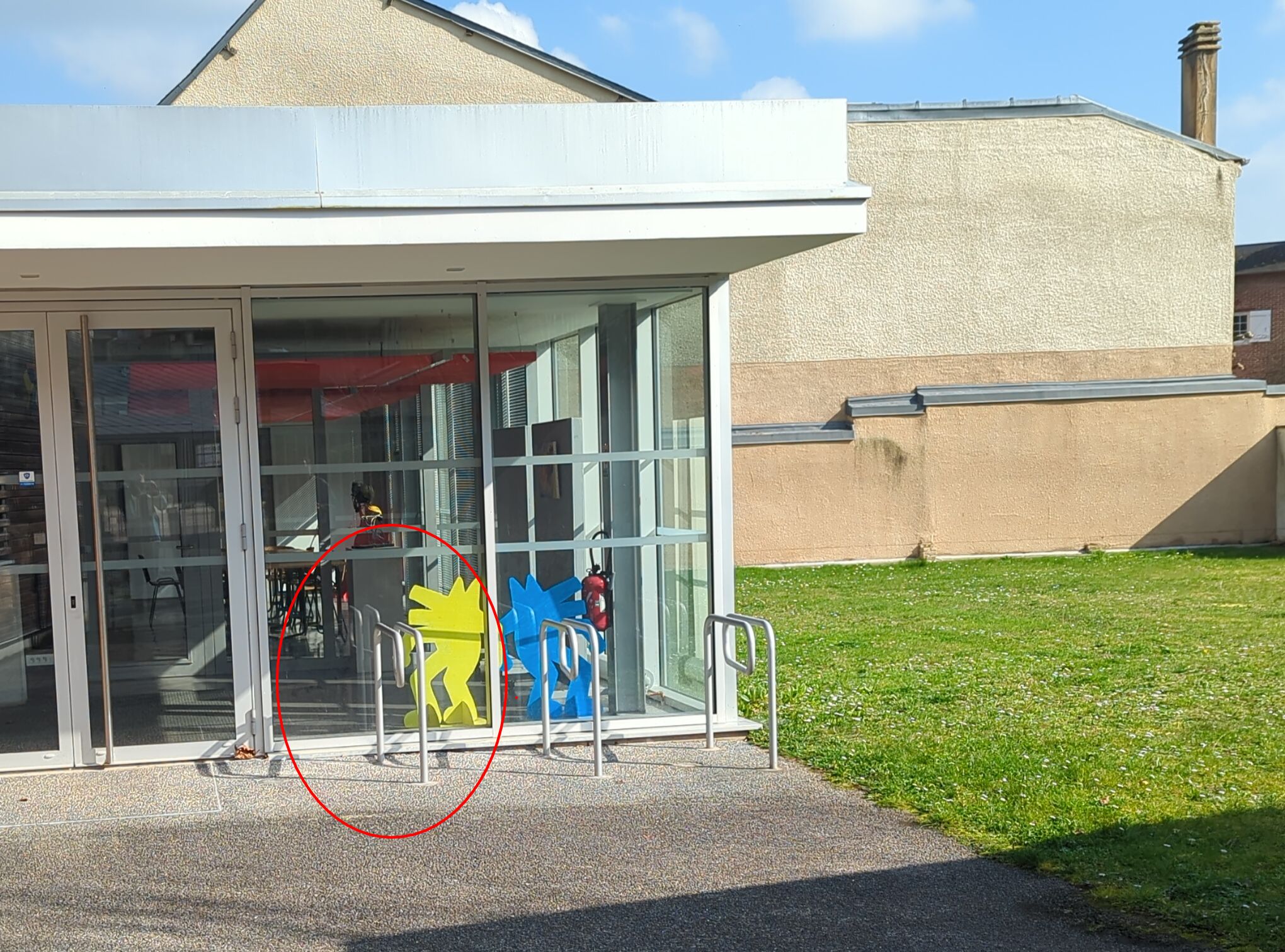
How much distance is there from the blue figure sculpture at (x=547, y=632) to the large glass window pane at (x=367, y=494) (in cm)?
21

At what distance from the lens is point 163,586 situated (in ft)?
→ 23.4

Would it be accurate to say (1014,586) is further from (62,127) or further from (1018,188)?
(62,127)

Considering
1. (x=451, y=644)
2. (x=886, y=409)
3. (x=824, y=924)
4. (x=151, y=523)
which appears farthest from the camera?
(x=886, y=409)

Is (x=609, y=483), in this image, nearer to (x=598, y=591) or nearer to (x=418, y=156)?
(x=598, y=591)

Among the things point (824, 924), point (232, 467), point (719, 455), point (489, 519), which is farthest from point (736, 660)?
point (232, 467)

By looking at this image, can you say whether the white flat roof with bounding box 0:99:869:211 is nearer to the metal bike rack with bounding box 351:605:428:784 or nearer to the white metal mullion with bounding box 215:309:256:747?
the white metal mullion with bounding box 215:309:256:747

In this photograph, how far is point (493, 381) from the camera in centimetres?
751

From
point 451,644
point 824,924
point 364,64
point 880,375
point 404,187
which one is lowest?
point 824,924

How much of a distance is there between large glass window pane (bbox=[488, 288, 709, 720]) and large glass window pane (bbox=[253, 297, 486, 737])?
0.69 feet

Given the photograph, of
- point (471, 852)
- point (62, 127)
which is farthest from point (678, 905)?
point (62, 127)

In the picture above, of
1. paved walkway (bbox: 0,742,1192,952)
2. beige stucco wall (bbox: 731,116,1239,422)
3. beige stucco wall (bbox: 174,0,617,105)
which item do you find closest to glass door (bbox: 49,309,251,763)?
paved walkway (bbox: 0,742,1192,952)

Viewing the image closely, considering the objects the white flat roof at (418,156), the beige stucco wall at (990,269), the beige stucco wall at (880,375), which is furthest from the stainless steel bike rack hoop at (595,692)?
the beige stucco wall at (990,269)

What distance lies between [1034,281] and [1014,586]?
21.7ft

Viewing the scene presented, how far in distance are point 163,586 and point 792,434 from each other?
1315cm
